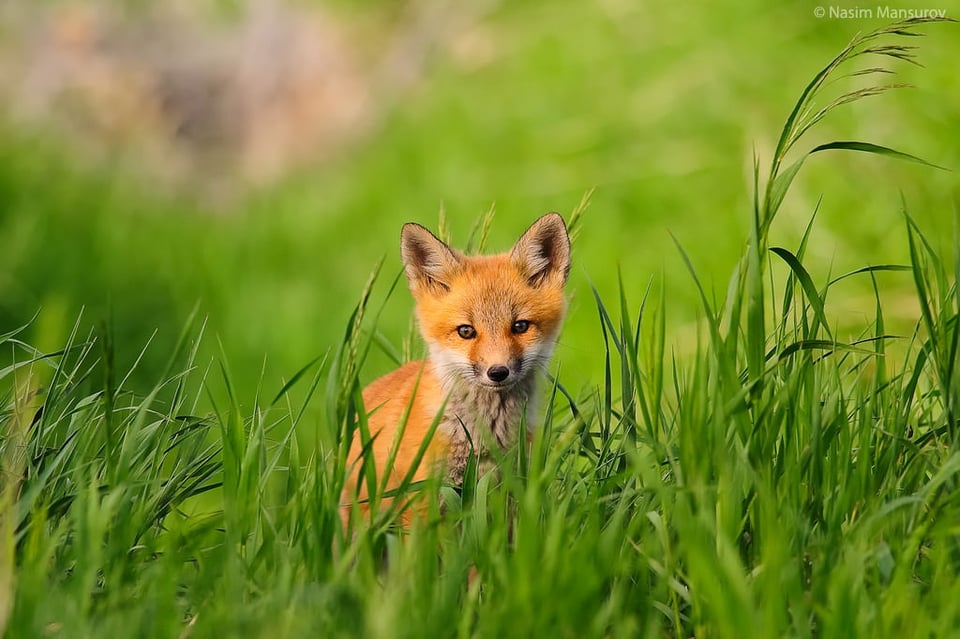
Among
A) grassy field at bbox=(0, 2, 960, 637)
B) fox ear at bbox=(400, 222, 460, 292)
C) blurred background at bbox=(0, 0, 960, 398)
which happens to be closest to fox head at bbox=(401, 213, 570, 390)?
fox ear at bbox=(400, 222, 460, 292)

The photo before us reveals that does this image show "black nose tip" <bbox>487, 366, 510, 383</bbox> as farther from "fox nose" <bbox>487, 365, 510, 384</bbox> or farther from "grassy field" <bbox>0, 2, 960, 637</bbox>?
"grassy field" <bbox>0, 2, 960, 637</bbox>

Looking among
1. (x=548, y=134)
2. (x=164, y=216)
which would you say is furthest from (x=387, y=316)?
(x=164, y=216)

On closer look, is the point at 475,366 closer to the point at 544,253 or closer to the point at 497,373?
the point at 497,373

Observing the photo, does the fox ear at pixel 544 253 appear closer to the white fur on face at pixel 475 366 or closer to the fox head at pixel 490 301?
the fox head at pixel 490 301

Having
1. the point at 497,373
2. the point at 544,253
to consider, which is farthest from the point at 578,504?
the point at 544,253

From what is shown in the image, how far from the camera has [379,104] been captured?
10.6m

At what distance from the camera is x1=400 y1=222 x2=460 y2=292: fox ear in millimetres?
3842

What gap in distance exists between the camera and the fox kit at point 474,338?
12.4ft

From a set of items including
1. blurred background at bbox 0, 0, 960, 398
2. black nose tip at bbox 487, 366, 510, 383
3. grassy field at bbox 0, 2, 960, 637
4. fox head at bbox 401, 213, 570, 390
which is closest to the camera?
grassy field at bbox 0, 2, 960, 637

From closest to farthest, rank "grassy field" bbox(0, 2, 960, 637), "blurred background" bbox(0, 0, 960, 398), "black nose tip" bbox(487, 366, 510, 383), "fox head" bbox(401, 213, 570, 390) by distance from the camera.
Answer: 1. "grassy field" bbox(0, 2, 960, 637)
2. "black nose tip" bbox(487, 366, 510, 383)
3. "fox head" bbox(401, 213, 570, 390)
4. "blurred background" bbox(0, 0, 960, 398)

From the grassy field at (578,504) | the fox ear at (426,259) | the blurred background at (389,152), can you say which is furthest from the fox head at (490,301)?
the blurred background at (389,152)

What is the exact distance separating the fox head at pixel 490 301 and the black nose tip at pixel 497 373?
22 millimetres

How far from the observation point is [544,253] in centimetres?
402

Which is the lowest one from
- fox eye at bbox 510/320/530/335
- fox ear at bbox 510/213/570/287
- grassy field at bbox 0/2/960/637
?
grassy field at bbox 0/2/960/637
